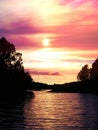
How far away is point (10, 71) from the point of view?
594ft

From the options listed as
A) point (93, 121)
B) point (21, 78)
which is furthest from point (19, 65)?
point (93, 121)

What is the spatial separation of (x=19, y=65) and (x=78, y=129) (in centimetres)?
12375

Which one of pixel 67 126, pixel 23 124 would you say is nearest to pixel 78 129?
pixel 67 126

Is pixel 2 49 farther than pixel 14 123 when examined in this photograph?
Yes

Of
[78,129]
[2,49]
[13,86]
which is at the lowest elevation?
[78,129]

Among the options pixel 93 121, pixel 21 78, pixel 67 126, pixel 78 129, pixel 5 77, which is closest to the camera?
pixel 78 129

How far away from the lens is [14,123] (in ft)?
253

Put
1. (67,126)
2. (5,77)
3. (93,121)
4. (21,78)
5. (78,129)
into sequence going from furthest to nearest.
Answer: (21,78) < (5,77) < (93,121) < (67,126) < (78,129)

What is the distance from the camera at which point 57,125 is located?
75.6 metres

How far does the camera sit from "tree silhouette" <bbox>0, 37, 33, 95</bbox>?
578 ft

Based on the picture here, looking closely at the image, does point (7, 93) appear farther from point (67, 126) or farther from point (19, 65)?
point (67, 126)

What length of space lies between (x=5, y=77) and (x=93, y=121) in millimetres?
96564

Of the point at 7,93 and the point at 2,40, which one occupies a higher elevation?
the point at 2,40

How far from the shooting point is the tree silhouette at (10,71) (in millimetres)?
176125
